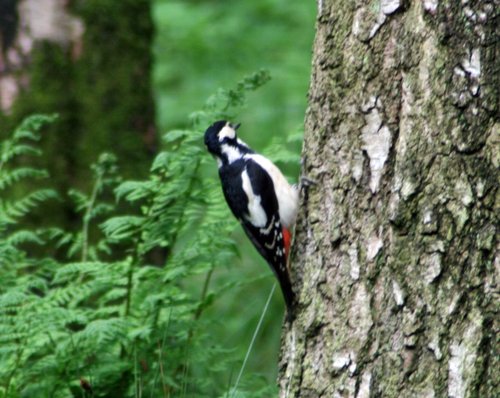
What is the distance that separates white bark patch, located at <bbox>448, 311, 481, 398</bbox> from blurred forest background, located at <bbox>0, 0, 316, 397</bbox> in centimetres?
80

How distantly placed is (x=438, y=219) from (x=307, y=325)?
0.61m

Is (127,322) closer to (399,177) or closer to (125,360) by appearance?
(125,360)

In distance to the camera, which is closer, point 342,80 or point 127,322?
point 342,80

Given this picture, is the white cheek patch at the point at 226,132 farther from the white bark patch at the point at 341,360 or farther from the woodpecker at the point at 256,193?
the white bark patch at the point at 341,360

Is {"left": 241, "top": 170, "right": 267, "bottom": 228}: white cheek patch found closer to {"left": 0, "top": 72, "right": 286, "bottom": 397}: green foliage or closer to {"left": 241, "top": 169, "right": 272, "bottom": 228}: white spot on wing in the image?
{"left": 241, "top": 169, "right": 272, "bottom": 228}: white spot on wing

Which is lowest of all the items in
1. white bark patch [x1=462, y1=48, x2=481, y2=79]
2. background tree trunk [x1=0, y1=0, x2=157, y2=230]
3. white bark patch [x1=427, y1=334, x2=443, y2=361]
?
white bark patch [x1=427, y1=334, x2=443, y2=361]

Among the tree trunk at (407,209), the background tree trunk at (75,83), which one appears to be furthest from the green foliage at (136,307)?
the background tree trunk at (75,83)

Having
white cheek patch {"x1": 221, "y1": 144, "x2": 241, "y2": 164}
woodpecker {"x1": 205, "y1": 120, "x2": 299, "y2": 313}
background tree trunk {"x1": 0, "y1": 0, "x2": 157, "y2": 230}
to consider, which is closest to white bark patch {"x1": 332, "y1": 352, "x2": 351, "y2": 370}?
woodpecker {"x1": 205, "y1": 120, "x2": 299, "y2": 313}

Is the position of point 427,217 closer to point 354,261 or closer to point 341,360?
point 354,261

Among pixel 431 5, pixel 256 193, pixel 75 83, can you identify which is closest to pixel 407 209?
pixel 431 5

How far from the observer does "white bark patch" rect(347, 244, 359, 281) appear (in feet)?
10.7

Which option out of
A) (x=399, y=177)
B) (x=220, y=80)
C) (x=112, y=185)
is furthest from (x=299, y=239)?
(x=220, y=80)

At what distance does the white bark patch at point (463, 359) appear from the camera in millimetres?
3053

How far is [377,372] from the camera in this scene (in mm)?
3199
